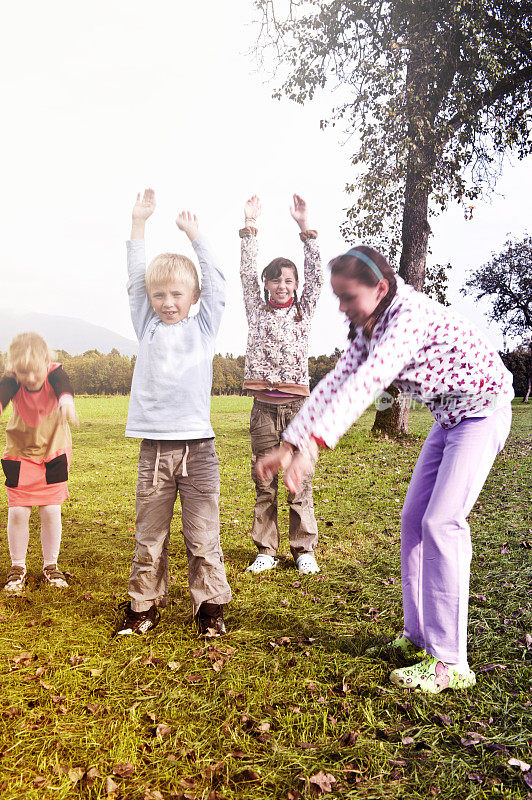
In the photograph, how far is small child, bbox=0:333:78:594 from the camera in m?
4.68

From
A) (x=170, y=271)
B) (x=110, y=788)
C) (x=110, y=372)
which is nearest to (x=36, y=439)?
(x=170, y=271)

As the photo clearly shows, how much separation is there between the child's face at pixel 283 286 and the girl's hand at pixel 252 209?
1.80 feet

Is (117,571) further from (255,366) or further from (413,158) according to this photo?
(413,158)

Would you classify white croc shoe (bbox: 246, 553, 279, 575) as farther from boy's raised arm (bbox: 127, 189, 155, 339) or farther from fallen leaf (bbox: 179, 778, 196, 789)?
fallen leaf (bbox: 179, 778, 196, 789)

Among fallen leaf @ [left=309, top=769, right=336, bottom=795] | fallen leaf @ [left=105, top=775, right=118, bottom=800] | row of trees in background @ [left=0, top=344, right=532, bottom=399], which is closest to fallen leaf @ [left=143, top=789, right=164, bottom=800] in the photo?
fallen leaf @ [left=105, top=775, right=118, bottom=800]

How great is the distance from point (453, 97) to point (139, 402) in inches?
523

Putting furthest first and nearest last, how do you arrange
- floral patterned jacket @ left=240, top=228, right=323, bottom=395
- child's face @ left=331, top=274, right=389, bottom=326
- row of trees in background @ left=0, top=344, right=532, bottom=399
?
row of trees in background @ left=0, top=344, right=532, bottom=399, floral patterned jacket @ left=240, top=228, right=323, bottom=395, child's face @ left=331, top=274, right=389, bottom=326

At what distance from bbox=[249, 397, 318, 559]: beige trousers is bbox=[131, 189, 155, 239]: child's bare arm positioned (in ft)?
5.96

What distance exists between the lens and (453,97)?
45.1 ft

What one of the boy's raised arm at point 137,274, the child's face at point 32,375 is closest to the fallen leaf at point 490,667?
the boy's raised arm at point 137,274

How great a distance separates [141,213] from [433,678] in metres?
3.51

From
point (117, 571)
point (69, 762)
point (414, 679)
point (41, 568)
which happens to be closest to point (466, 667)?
point (414, 679)

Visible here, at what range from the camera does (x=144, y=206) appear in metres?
4.14

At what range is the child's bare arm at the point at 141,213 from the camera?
161 inches
